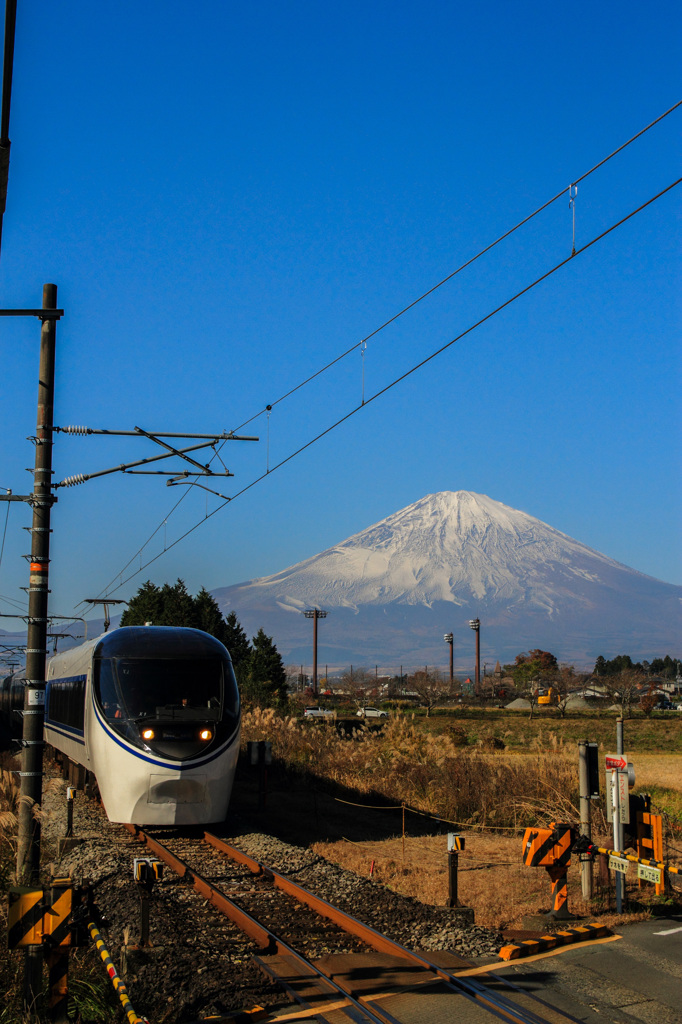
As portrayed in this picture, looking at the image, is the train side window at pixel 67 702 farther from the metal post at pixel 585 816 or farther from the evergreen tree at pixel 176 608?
the evergreen tree at pixel 176 608

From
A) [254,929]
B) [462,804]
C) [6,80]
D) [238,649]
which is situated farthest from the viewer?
[238,649]

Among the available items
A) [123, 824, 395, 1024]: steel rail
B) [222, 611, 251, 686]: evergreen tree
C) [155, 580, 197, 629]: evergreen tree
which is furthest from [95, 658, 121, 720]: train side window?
[222, 611, 251, 686]: evergreen tree

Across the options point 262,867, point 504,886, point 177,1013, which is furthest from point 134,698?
point 177,1013

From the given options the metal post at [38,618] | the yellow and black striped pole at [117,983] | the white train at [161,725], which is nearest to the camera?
the yellow and black striped pole at [117,983]

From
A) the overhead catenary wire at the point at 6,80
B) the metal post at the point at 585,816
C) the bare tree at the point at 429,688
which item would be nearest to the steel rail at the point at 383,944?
the metal post at the point at 585,816

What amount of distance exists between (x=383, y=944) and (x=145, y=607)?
44677 millimetres

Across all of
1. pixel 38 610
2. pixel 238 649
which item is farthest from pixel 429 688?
pixel 38 610

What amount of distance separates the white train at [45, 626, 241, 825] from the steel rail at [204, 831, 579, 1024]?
121cm

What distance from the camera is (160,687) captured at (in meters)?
14.9

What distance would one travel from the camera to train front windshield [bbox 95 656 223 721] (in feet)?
47.9

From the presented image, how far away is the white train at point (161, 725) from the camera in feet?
→ 45.6

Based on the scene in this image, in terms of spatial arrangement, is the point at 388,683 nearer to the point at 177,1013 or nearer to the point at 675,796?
the point at 675,796

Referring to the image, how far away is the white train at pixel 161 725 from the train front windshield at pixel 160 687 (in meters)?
0.02

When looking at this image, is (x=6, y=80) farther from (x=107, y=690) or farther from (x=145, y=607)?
(x=145, y=607)
